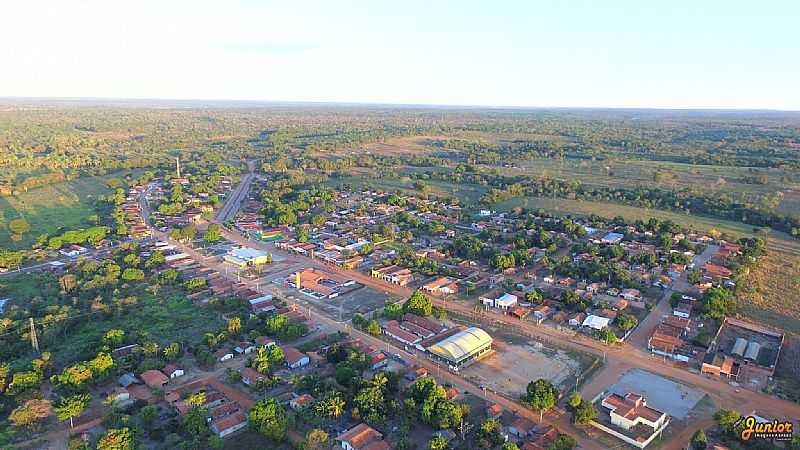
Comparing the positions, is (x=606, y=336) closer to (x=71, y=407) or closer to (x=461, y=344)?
(x=461, y=344)

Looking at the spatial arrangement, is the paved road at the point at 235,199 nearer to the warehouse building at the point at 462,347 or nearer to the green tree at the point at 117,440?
the warehouse building at the point at 462,347

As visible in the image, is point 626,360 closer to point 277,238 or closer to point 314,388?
point 314,388

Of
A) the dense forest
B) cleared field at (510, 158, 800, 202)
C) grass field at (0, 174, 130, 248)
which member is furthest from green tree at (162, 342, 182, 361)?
cleared field at (510, 158, 800, 202)

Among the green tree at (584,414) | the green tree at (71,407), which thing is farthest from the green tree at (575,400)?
the green tree at (71,407)

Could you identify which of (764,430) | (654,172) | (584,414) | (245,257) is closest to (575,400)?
(584,414)

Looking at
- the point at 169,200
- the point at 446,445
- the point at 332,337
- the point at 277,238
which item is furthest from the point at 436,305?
the point at 169,200

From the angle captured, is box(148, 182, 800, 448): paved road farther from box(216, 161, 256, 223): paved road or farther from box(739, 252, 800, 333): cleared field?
box(216, 161, 256, 223): paved road
